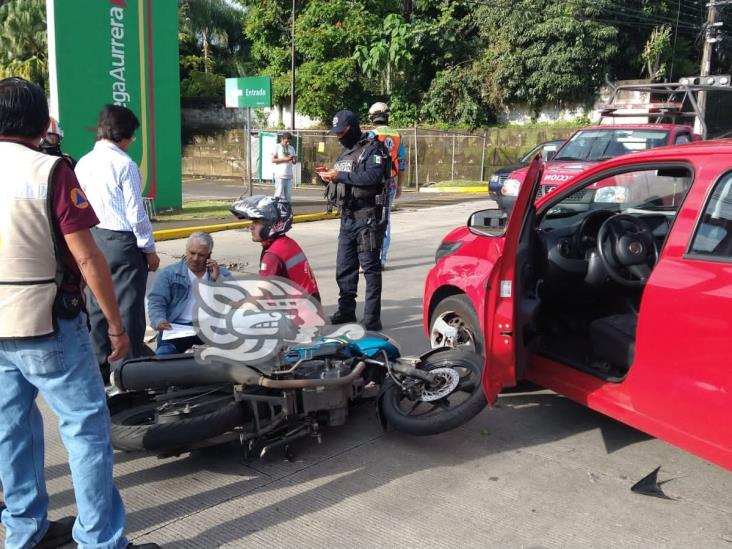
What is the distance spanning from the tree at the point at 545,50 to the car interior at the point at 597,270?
68.1 feet

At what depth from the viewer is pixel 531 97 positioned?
2516cm

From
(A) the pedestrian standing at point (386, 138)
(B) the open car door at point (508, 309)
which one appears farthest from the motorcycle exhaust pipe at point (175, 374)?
(A) the pedestrian standing at point (386, 138)

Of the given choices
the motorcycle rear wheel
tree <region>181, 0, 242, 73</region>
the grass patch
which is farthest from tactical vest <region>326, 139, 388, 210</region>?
tree <region>181, 0, 242, 73</region>

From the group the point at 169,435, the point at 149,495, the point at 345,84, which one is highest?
the point at 345,84

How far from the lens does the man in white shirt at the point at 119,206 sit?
429 cm

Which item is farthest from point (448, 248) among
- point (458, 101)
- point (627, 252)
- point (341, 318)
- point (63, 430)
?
point (458, 101)

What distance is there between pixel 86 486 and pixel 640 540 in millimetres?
2278

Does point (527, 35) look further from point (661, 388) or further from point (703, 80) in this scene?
point (661, 388)

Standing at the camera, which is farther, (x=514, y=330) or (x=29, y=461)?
(x=514, y=330)

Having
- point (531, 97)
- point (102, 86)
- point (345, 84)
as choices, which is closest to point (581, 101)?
point (531, 97)

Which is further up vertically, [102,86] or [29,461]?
[102,86]

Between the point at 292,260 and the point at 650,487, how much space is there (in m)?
2.35

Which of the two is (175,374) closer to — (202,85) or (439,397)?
(439,397)

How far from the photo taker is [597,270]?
4125mm
